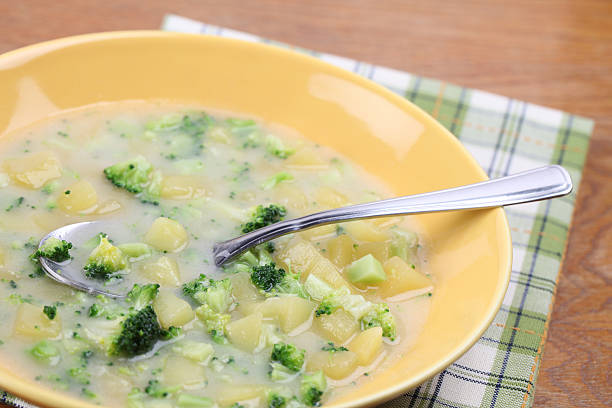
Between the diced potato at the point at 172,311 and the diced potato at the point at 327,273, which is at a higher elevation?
the diced potato at the point at 327,273

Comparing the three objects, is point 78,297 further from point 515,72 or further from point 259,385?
point 515,72

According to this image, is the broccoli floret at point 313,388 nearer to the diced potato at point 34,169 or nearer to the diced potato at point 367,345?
the diced potato at point 367,345

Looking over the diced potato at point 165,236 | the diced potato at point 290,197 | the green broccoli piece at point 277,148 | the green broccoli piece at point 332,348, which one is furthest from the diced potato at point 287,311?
the green broccoli piece at point 277,148

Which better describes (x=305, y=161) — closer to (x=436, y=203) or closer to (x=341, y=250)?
(x=341, y=250)

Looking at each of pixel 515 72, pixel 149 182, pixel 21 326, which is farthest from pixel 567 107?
pixel 21 326

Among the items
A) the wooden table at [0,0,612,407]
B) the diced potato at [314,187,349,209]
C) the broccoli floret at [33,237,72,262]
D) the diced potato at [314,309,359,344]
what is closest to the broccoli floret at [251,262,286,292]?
the diced potato at [314,309,359,344]

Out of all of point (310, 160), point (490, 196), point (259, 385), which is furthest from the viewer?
point (310, 160)
